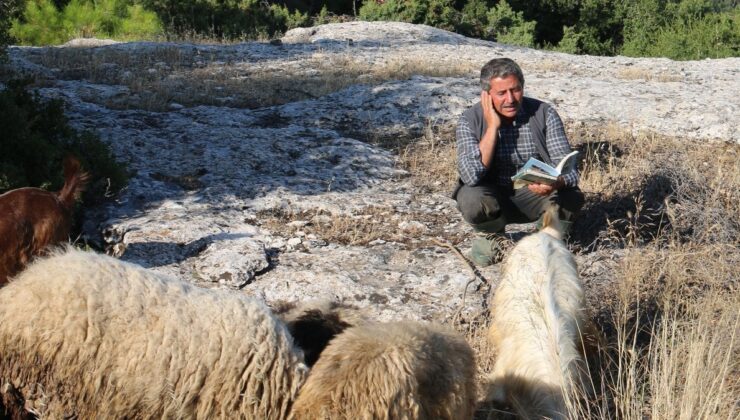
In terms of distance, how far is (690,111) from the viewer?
357 inches

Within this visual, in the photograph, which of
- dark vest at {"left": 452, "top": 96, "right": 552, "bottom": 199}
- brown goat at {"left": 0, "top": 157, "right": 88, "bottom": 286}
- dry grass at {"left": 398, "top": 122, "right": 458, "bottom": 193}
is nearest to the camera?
brown goat at {"left": 0, "top": 157, "right": 88, "bottom": 286}

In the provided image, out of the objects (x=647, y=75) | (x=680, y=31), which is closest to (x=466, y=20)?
(x=680, y=31)

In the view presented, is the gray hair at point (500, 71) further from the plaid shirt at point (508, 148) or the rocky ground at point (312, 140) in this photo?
the rocky ground at point (312, 140)

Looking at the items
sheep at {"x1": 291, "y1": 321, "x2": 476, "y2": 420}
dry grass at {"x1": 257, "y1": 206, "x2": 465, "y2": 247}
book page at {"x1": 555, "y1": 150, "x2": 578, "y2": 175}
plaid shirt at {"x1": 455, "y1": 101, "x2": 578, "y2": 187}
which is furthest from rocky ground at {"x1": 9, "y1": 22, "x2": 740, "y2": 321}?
sheep at {"x1": 291, "y1": 321, "x2": 476, "y2": 420}

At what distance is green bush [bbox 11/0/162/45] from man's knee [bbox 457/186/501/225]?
39.3 ft

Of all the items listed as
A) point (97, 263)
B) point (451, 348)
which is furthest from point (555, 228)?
point (97, 263)

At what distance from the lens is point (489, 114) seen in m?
5.91

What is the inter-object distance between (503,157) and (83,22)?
13.4m

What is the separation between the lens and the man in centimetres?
585

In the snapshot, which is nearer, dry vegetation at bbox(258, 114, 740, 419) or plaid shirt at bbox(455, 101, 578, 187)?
dry vegetation at bbox(258, 114, 740, 419)

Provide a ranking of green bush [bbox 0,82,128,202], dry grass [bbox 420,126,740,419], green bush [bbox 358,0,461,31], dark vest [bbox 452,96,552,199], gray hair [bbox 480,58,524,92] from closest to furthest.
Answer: dry grass [bbox 420,126,740,419] → gray hair [bbox 480,58,524,92] → dark vest [bbox 452,96,552,199] → green bush [bbox 0,82,128,202] → green bush [bbox 358,0,461,31]

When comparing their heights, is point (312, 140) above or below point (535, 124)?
below

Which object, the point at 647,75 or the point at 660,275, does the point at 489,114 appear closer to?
the point at 660,275

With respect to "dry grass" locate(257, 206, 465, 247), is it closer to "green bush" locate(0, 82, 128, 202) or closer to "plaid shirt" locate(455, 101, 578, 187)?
"plaid shirt" locate(455, 101, 578, 187)
